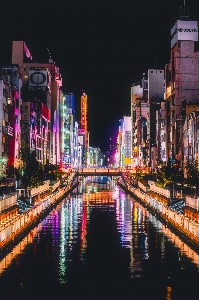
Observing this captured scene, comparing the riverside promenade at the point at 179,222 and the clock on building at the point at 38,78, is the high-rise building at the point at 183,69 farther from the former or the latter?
the riverside promenade at the point at 179,222

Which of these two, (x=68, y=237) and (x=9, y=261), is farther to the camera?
(x=68, y=237)

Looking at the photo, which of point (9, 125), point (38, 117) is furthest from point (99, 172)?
point (9, 125)

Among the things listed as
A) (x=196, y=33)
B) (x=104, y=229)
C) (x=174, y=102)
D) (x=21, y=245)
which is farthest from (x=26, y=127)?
(x=21, y=245)

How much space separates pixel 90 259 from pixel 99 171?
121 meters

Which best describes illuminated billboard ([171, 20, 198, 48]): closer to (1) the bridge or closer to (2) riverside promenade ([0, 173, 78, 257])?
(1) the bridge

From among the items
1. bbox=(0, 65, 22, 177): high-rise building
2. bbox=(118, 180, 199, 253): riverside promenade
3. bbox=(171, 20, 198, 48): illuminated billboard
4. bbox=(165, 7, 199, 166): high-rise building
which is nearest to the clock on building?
bbox=(0, 65, 22, 177): high-rise building

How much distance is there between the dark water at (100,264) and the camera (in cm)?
2336

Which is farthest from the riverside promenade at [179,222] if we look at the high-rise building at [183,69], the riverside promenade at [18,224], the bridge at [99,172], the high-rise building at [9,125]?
the bridge at [99,172]

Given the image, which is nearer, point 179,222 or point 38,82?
point 179,222

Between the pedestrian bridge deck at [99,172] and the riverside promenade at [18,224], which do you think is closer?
the riverside promenade at [18,224]

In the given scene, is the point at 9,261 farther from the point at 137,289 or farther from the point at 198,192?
the point at 198,192

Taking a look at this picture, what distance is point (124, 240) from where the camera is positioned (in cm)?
4050

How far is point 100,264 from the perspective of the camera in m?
30.1

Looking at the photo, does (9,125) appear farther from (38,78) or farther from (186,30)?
(38,78)
